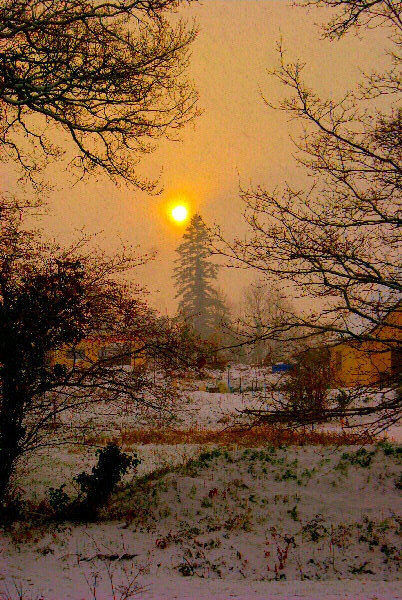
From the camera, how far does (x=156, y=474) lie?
9.18m

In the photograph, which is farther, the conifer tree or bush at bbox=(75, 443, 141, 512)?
the conifer tree

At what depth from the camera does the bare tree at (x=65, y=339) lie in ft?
23.4

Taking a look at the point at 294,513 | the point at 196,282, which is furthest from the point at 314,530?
the point at 196,282

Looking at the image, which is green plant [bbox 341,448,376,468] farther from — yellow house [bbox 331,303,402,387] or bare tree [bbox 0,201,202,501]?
bare tree [bbox 0,201,202,501]

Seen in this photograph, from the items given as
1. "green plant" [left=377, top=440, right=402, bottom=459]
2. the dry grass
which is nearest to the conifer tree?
the dry grass

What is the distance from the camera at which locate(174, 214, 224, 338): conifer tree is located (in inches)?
1807

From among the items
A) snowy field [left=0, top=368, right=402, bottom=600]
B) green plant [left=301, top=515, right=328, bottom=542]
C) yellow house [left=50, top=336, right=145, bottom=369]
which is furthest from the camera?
yellow house [left=50, top=336, right=145, bottom=369]

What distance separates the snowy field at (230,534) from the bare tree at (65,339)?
5.62 ft

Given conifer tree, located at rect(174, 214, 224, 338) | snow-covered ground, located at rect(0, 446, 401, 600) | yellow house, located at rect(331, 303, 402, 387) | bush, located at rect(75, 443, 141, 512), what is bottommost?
snow-covered ground, located at rect(0, 446, 401, 600)

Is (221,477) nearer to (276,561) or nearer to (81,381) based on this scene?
(276,561)

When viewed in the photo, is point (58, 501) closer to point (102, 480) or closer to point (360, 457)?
point (102, 480)

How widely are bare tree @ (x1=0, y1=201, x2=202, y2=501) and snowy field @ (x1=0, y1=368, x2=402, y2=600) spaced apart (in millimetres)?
1712

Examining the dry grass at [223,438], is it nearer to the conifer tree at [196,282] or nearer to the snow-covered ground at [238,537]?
the snow-covered ground at [238,537]

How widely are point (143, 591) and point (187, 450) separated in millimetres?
6736
